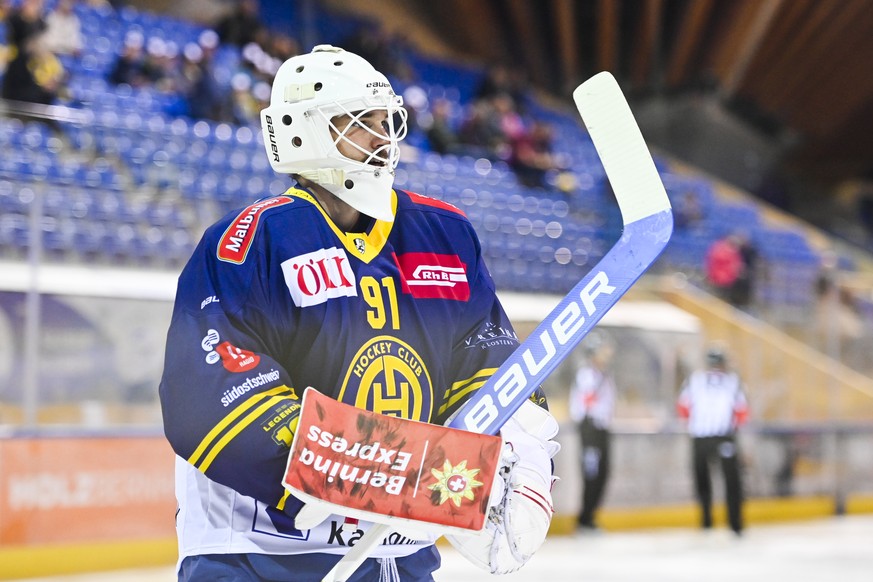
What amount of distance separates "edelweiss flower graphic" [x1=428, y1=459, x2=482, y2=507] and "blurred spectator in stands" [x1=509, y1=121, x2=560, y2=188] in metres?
12.6

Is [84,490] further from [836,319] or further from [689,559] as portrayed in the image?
[836,319]

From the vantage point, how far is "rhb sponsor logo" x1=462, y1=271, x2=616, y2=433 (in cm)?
178

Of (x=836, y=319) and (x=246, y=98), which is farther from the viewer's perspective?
(x=836, y=319)

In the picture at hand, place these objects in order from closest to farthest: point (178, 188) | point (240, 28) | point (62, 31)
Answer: point (178, 188), point (62, 31), point (240, 28)

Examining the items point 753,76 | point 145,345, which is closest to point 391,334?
point 145,345

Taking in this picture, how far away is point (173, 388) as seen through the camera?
6.03ft

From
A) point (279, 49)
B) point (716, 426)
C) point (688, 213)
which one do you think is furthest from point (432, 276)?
point (688, 213)

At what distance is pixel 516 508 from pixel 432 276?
0.46 metres

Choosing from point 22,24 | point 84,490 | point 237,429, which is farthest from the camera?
point 22,24

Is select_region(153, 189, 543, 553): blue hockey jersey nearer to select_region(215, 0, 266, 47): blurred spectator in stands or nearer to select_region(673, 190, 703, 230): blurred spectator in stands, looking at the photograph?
select_region(215, 0, 266, 47): blurred spectator in stands

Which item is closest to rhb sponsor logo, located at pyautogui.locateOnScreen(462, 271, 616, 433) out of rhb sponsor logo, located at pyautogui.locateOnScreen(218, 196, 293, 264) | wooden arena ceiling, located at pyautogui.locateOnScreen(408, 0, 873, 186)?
rhb sponsor logo, located at pyautogui.locateOnScreen(218, 196, 293, 264)

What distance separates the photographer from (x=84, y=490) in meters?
7.32

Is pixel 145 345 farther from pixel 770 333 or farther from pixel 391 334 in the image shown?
pixel 770 333

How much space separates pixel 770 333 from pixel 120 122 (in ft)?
23.4
